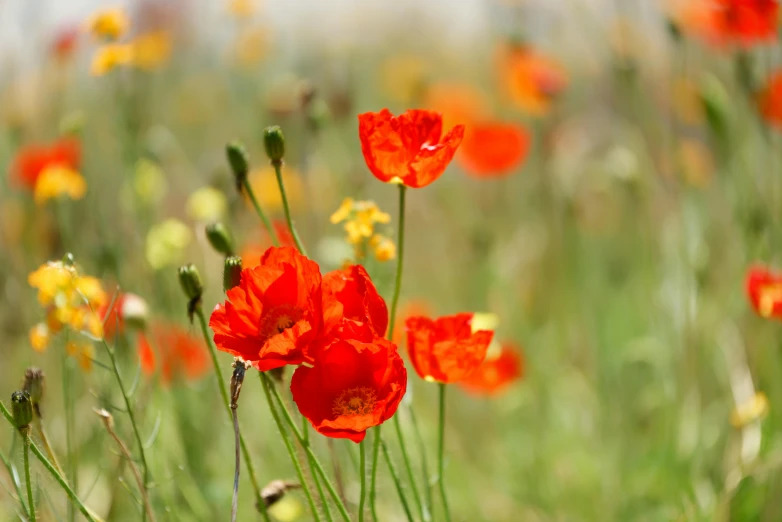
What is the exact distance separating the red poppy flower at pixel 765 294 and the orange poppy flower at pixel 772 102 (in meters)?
0.60

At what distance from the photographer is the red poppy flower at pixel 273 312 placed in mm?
722

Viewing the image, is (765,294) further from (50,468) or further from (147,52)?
(147,52)

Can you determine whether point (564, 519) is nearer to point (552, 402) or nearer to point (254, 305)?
point (552, 402)

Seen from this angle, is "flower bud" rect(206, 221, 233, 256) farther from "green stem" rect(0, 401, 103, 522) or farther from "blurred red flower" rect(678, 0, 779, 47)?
"blurred red flower" rect(678, 0, 779, 47)

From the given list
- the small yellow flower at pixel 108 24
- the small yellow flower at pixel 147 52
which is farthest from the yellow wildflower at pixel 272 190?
the small yellow flower at pixel 108 24

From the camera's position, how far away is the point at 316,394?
2.49 feet

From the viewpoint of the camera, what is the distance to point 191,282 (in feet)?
2.87

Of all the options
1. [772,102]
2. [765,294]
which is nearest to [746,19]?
[772,102]

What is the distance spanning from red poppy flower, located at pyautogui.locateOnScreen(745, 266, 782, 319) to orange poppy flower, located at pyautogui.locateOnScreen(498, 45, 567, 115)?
96 cm

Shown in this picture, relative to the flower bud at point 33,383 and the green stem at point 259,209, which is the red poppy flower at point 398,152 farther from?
the flower bud at point 33,383

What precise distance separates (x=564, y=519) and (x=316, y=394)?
1.17m

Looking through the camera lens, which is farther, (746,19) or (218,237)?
(746,19)

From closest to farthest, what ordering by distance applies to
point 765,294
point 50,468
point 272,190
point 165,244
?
1. point 50,468
2. point 765,294
3. point 165,244
4. point 272,190

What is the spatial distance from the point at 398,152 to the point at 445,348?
0.21 metres
